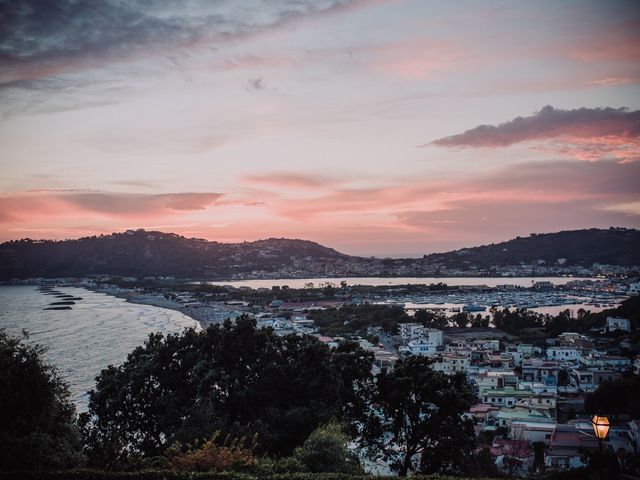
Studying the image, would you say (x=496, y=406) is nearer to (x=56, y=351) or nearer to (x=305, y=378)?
(x=305, y=378)

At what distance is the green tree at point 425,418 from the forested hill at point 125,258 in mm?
105772

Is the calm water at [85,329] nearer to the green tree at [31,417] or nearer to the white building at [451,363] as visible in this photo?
the green tree at [31,417]

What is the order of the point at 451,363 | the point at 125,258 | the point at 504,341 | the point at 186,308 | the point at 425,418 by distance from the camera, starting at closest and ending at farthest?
the point at 425,418, the point at 451,363, the point at 504,341, the point at 186,308, the point at 125,258

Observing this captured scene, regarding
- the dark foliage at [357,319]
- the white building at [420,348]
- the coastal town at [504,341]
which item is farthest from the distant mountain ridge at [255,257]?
the white building at [420,348]

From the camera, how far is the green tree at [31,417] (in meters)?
7.53

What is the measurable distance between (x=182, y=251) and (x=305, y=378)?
400 ft

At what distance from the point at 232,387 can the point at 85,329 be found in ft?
103

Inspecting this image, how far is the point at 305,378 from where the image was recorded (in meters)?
11.8

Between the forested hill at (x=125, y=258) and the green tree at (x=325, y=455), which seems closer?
the green tree at (x=325, y=455)

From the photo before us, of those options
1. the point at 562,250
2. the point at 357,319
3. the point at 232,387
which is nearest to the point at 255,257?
the point at 562,250

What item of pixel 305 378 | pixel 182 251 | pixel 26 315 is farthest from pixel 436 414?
pixel 182 251

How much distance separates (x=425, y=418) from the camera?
11305mm

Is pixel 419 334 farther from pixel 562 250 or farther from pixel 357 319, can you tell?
pixel 562 250

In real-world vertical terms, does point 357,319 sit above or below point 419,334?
above
